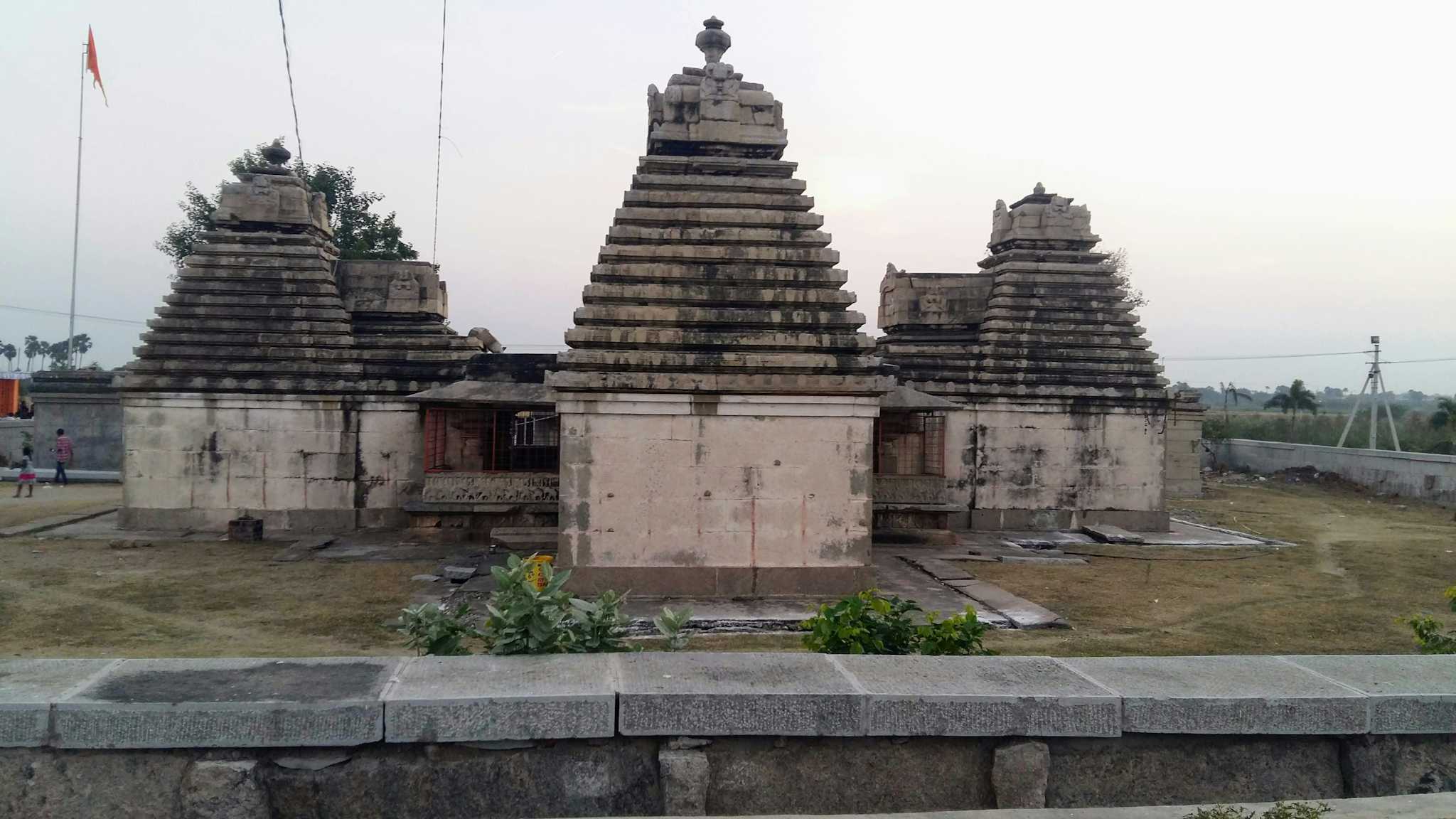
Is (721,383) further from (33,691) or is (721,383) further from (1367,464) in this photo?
(1367,464)

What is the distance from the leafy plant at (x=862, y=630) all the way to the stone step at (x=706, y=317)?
6.22m

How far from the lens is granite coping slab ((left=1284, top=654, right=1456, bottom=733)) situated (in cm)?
396

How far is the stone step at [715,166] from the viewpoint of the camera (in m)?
12.5

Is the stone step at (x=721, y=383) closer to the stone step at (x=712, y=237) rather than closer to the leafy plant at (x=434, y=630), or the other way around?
the stone step at (x=712, y=237)

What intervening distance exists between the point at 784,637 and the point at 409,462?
9.81m

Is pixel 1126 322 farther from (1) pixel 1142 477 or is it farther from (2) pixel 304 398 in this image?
(2) pixel 304 398

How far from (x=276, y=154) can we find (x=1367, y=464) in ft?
95.2

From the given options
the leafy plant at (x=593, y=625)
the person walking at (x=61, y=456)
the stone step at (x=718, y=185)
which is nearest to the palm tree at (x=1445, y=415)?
the stone step at (x=718, y=185)

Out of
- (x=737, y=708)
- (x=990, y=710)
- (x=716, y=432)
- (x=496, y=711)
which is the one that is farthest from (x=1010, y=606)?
(x=496, y=711)

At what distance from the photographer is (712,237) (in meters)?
11.8

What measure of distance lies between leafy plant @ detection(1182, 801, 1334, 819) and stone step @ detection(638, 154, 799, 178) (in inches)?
398

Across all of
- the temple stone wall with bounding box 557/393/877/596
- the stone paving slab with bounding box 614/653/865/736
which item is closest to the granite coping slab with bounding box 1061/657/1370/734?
the stone paving slab with bounding box 614/653/865/736

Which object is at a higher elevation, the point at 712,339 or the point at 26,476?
the point at 712,339

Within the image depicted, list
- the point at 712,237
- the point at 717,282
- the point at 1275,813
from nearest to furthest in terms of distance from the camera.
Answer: the point at 1275,813 < the point at 717,282 < the point at 712,237
